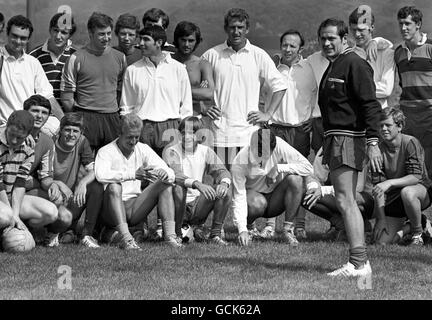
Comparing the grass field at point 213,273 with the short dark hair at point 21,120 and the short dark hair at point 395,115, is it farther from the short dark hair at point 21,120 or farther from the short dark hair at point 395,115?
the short dark hair at point 395,115

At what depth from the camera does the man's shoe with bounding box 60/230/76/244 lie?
28.5 feet

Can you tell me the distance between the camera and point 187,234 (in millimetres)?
8781

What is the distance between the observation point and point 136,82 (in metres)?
8.97

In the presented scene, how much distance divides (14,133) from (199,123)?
5.64ft

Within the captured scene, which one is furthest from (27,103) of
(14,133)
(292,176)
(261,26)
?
(261,26)

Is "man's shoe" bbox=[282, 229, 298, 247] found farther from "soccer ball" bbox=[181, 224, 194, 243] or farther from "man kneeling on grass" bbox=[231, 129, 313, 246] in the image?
"soccer ball" bbox=[181, 224, 194, 243]

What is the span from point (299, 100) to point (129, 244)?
7.58ft

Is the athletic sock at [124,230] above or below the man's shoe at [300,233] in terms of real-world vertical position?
above

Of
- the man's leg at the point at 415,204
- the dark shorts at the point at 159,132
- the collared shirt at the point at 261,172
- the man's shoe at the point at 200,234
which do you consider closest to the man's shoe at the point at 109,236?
the man's shoe at the point at 200,234

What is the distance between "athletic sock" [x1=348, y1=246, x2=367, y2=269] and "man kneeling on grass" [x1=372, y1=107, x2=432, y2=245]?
1.72m

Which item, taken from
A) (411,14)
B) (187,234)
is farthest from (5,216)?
(411,14)

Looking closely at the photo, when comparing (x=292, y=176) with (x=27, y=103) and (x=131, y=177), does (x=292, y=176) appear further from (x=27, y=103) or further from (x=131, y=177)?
(x=27, y=103)

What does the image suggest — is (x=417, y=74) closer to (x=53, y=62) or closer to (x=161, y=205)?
(x=161, y=205)

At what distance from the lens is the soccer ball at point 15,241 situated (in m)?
8.00
